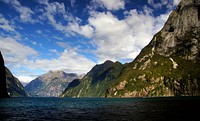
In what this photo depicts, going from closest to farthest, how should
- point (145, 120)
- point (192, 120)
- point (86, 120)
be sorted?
point (192, 120) → point (145, 120) → point (86, 120)

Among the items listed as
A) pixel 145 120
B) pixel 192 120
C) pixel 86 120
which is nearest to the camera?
pixel 192 120

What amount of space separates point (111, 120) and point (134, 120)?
5821mm

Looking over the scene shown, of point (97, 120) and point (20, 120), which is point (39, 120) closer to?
point (20, 120)

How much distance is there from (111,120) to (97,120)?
366 centimetres

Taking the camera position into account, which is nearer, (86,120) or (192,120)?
(192,120)

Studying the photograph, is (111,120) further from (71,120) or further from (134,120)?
(71,120)

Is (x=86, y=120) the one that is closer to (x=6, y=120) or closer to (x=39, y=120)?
(x=39, y=120)

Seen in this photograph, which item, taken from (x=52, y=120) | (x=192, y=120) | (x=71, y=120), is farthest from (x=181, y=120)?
(x=52, y=120)

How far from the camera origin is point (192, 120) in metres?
54.2

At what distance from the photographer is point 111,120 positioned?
60.6 meters

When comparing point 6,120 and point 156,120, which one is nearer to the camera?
point 156,120

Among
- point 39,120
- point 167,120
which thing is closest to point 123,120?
point 167,120

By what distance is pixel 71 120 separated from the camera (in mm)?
63062

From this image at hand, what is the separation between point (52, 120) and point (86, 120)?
9.15 metres
